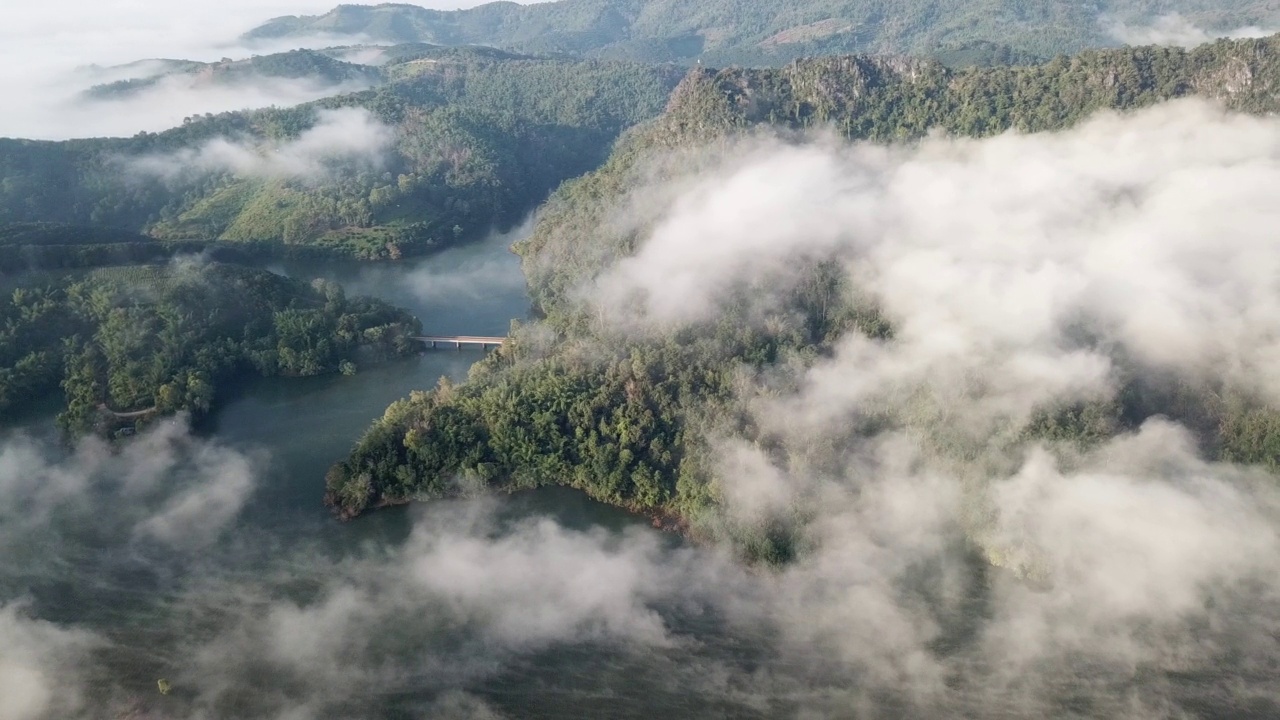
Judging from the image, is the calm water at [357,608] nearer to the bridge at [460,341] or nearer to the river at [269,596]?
the river at [269,596]

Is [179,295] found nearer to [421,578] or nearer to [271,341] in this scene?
[271,341]

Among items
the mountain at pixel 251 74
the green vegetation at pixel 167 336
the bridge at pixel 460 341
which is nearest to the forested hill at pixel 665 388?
the bridge at pixel 460 341

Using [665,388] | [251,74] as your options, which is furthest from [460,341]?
[251,74]

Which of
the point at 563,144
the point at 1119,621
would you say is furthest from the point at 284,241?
the point at 1119,621

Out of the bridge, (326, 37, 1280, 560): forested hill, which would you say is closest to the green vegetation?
the bridge

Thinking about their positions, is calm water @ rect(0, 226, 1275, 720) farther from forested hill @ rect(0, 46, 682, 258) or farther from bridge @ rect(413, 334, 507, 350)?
forested hill @ rect(0, 46, 682, 258)

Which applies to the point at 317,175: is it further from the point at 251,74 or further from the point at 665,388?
the point at 665,388
